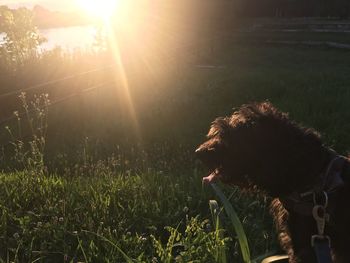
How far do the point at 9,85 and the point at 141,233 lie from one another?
1221cm

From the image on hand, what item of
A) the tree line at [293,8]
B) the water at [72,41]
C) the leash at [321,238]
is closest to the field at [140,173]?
the leash at [321,238]

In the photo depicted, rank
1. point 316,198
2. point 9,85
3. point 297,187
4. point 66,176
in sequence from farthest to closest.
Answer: point 9,85 < point 66,176 < point 297,187 < point 316,198

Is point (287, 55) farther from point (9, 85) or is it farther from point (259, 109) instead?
point (259, 109)

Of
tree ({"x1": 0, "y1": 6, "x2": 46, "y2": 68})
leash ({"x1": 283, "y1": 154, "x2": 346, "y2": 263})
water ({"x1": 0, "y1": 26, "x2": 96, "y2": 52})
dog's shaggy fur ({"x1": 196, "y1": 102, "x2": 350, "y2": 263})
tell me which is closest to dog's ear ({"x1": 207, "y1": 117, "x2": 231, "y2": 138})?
dog's shaggy fur ({"x1": 196, "y1": 102, "x2": 350, "y2": 263})

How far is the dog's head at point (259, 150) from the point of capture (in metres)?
3.08

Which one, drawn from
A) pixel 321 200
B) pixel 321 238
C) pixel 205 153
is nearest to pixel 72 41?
pixel 205 153

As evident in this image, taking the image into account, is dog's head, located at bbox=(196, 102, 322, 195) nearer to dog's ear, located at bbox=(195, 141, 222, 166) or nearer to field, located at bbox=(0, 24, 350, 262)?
dog's ear, located at bbox=(195, 141, 222, 166)

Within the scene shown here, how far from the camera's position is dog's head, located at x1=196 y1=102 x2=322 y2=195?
3.08 meters

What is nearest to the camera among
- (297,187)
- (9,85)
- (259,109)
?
(297,187)

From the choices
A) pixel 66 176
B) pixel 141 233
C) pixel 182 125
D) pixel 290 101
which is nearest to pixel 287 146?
pixel 141 233

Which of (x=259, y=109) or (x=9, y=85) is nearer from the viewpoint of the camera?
(x=259, y=109)

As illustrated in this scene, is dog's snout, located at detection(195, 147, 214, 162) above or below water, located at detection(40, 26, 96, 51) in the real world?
above

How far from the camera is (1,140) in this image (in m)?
10.6

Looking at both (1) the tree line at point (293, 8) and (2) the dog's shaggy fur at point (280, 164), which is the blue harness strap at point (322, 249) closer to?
(2) the dog's shaggy fur at point (280, 164)
